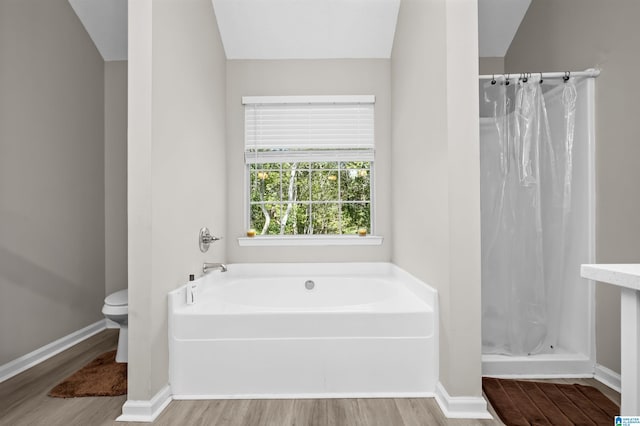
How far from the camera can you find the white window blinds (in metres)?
3.04

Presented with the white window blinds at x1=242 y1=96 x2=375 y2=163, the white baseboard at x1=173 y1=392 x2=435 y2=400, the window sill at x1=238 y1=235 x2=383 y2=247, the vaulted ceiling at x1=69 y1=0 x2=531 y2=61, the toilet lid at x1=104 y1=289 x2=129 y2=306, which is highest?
the vaulted ceiling at x1=69 y1=0 x2=531 y2=61

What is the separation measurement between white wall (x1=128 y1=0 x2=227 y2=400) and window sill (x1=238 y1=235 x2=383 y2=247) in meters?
0.65

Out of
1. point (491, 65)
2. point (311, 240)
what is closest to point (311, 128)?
point (311, 240)

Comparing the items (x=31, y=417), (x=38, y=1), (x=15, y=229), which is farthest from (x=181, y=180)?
(x=38, y=1)

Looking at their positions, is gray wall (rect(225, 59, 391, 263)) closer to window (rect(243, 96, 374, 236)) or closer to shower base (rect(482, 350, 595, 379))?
window (rect(243, 96, 374, 236))

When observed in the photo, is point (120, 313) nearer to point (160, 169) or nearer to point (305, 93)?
point (160, 169)

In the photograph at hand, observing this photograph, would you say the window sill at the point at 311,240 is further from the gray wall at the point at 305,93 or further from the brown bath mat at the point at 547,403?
the brown bath mat at the point at 547,403

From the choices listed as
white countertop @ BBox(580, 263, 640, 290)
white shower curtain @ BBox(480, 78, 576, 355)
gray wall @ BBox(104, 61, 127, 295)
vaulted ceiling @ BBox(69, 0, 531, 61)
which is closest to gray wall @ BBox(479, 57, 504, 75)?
vaulted ceiling @ BBox(69, 0, 531, 61)

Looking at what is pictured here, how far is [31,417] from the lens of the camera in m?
1.69

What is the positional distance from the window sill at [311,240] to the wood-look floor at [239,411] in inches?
55.4

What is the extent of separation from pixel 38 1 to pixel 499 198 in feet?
11.6

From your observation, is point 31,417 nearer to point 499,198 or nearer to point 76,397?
point 76,397

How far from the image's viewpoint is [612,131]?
78.2 inches

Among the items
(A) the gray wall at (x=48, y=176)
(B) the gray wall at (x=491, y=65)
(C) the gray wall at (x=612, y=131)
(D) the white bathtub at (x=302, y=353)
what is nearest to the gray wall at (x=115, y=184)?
(A) the gray wall at (x=48, y=176)
